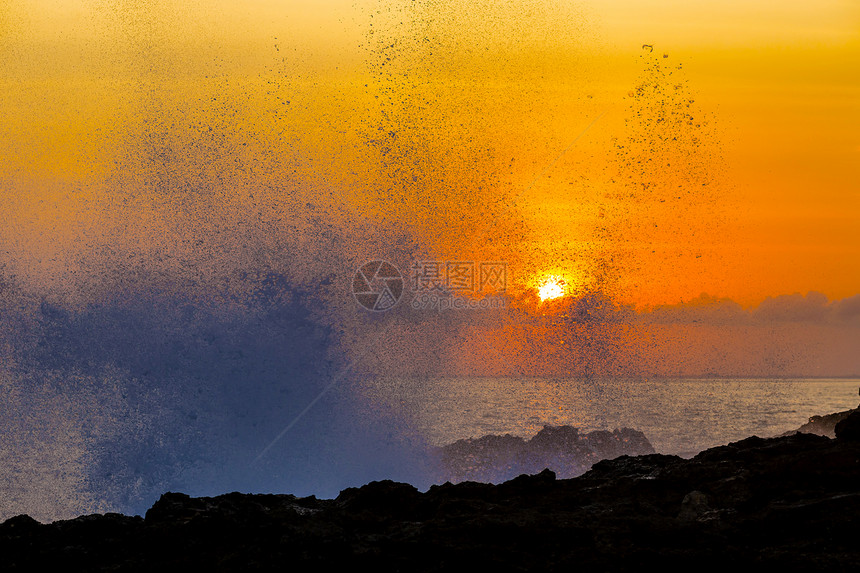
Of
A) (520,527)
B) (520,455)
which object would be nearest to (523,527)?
(520,527)

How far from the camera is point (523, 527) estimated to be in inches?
218

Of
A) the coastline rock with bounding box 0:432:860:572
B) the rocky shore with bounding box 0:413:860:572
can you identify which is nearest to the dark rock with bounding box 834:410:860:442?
the rocky shore with bounding box 0:413:860:572

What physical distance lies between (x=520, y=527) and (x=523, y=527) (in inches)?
0.9

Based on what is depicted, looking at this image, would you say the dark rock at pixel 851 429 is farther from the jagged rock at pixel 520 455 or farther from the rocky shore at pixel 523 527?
the jagged rock at pixel 520 455

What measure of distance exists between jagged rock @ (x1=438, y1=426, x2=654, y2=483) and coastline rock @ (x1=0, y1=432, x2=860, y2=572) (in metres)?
24.7

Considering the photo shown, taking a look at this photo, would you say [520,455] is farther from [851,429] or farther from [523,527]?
[523,527]

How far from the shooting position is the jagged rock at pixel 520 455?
33.3 m

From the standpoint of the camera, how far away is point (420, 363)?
33.8m

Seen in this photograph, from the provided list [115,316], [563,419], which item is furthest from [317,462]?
[563,419]

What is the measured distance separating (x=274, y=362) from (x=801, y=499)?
74.2 feet

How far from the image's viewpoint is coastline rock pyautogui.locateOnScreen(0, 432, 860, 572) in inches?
200

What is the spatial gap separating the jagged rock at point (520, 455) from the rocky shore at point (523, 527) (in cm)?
2474

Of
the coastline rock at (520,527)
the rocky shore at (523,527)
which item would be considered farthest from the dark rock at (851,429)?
the coastline rock at (520,527)

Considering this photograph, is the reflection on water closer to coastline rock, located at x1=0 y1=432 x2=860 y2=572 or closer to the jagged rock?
the jagged rock
